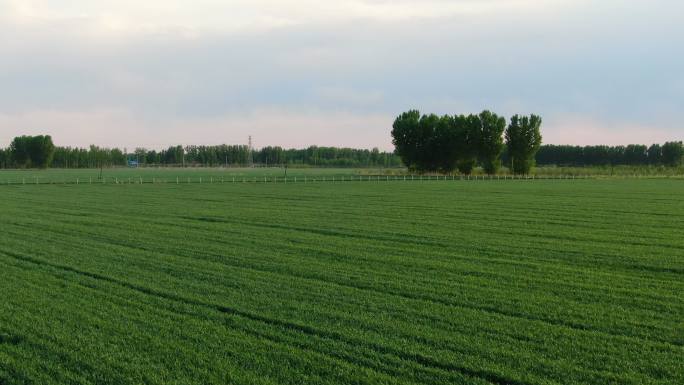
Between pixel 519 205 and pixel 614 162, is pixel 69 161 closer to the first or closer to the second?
pixel 614 162

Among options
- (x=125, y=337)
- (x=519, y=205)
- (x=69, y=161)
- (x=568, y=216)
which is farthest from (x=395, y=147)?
(x=69, y=161)

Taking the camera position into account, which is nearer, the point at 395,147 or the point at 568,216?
the point at 568,216

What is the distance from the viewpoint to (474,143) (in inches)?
3661

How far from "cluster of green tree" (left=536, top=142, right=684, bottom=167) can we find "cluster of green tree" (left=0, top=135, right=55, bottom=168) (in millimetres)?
133335

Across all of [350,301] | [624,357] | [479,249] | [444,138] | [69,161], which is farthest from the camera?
[69,161]

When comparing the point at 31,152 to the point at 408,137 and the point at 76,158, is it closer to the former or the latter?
the point at 76,158

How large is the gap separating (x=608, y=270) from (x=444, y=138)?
8388cm

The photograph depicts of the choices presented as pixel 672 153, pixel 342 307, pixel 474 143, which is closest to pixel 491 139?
pixel 474 143

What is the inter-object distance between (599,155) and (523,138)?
88.2 metres

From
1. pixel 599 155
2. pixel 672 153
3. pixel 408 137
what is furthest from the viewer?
pixel 599 155

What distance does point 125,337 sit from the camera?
7.42m

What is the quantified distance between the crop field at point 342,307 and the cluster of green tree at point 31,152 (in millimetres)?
157007

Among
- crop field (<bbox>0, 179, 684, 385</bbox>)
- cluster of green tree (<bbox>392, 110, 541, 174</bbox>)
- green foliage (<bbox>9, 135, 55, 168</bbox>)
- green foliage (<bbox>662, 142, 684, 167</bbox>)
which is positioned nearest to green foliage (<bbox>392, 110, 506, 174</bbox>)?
cluster of green tree (<bbox>392, 110, 541, 174</bbox>)

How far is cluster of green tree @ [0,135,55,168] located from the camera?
15875 cm
